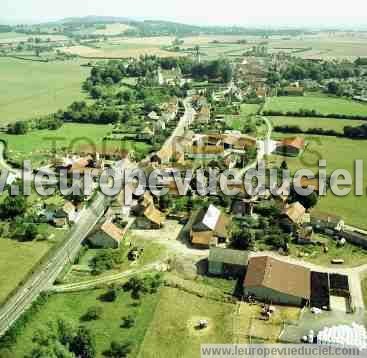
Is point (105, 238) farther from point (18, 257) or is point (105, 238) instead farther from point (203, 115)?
point (203, 115)

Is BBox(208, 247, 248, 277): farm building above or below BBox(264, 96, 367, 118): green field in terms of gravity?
below

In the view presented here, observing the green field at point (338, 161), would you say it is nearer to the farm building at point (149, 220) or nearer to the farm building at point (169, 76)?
the farm building at point (149, 220)

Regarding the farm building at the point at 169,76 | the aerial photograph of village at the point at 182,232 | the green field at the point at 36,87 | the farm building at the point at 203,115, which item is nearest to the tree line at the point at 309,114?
the aerial photograph of village at the point at 182,232

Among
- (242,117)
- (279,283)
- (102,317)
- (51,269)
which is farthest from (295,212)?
(242,117)

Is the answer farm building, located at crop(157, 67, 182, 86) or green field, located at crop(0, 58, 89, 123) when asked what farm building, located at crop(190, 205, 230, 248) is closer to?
green field, located at crop(0, 58, 89, 123)

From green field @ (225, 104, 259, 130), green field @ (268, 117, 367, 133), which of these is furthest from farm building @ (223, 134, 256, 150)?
green field @ (268, 117, 367, 133)

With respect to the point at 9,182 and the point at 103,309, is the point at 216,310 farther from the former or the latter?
the point at 9,182

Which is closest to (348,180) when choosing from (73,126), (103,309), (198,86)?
(103,309)
